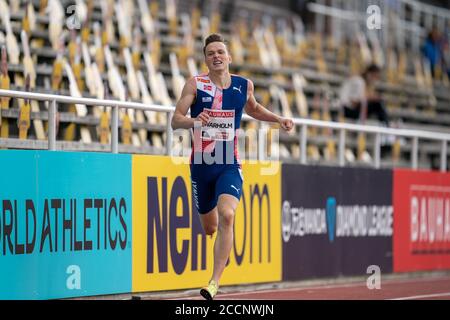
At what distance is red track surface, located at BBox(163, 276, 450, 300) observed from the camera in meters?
14.2

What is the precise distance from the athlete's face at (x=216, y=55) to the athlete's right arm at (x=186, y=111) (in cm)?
25

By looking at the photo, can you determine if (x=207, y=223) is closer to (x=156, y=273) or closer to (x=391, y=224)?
(x=156, y=273)

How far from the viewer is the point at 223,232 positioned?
456 inches

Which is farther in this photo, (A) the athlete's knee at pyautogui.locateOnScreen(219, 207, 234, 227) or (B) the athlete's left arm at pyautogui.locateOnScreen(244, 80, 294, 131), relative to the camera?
(B) the athlete's left arm at pyautogui.locateOnScreen(244, 80, 294, 131)

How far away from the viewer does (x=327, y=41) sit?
29.3m

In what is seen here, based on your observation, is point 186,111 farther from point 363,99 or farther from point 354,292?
point 363,99

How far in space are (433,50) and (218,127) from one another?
2040 cm

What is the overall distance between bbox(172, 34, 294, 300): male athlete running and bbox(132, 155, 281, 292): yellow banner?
148cm

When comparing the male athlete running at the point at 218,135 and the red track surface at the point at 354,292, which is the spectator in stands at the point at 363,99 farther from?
the male athlete running at the point at 218,135

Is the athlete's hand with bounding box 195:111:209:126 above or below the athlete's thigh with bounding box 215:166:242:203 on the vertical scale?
above

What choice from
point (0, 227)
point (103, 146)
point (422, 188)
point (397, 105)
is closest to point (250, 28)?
point (397, 105)

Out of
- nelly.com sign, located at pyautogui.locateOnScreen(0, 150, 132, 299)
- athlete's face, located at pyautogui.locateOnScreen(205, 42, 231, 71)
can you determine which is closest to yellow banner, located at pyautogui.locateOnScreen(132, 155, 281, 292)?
nelly.com sign, located at pyautogui.locateOnScreen(0, 150, 132, 299)

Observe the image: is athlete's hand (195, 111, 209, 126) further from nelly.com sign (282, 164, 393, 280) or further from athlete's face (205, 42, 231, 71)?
nelly.com sign (282, 164, 393, 280)
